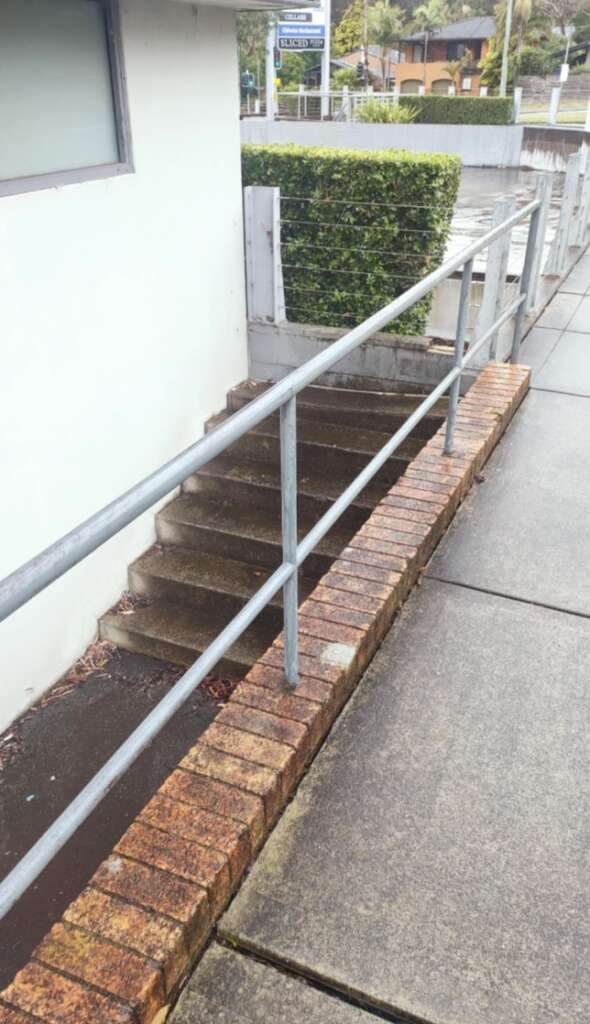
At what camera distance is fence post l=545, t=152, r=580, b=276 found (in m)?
7.36

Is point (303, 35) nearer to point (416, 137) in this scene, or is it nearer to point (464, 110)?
point (464, 110)

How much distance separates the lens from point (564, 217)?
24.3 feet

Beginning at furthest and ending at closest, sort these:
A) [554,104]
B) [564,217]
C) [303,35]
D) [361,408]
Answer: [554,104] → [303,35] → [564,217] → [361,408]

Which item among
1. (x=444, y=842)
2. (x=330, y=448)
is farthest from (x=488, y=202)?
(x=444, y=842)

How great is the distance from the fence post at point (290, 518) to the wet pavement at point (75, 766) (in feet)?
9.02

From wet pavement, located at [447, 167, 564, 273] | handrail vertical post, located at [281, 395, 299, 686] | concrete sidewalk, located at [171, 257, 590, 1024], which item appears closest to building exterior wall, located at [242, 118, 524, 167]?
wet pavement, located at [447, 167, 564, 273]

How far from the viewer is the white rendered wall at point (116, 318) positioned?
4.92 meters

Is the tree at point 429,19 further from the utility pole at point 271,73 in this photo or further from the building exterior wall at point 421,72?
the utility pole at point 271,73

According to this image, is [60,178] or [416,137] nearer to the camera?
[60,178]

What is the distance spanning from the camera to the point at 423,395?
23.4ft

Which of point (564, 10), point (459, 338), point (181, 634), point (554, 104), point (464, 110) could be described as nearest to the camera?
point (459, 338)

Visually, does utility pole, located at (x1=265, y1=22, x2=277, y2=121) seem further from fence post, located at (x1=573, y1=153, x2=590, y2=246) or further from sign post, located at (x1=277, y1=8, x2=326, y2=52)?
fence post, located at (x1=573, y1=153, x2=590, y2=246)

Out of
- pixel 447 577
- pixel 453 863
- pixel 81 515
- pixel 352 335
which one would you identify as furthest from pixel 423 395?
pixel 453 863

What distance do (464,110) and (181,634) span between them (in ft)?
98.5
